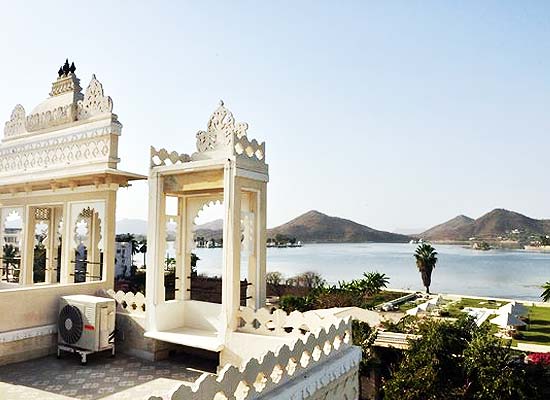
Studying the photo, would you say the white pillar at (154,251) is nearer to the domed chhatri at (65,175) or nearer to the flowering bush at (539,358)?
the domed chhatri at (65,175)

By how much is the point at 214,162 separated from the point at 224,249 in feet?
4.61

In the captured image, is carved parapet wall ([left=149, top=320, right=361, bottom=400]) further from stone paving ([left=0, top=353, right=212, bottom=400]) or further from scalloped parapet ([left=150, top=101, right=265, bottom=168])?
scalloped parapet ([left=150, top=101, right=265, bottom=168])

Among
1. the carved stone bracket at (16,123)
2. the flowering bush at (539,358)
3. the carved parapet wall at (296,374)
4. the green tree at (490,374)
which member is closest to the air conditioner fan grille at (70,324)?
the carved parapet wall at (296,374)

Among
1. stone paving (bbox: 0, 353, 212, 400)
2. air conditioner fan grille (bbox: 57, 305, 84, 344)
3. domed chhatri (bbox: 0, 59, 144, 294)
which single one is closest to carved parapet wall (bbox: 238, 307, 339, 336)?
stone paving (bbox: 0, 353, 212, 400)

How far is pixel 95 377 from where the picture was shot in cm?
680

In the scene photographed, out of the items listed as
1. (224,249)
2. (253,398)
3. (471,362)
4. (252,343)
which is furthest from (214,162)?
(471,362)

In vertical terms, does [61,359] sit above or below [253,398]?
below

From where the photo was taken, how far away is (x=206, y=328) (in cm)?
→ 820

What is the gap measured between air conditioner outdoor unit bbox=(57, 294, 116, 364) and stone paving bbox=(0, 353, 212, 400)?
24 cm

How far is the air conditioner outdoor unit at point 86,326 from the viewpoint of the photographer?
762 centimetres

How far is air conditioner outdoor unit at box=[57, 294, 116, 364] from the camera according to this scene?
7621 mm

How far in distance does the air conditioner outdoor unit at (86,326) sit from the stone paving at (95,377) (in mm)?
243

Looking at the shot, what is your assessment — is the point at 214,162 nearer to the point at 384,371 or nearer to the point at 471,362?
the point at 471,362

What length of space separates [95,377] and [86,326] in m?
1.17
